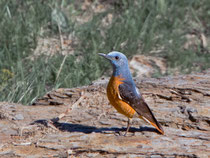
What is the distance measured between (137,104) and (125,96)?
0.16 meters

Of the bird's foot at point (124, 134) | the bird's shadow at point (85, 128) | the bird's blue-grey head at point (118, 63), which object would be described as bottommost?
the bird's foot at point (124, 134)

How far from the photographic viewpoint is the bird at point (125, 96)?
12.7 ft

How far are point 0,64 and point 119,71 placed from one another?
9.72ft

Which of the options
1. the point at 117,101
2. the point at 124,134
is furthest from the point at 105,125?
the point at 117,101

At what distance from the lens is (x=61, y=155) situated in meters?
3.66

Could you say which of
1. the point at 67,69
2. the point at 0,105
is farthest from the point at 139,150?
the point at 67,69

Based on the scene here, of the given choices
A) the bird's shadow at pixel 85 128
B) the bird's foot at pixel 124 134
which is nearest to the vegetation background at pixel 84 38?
the bird's shadow at pixel 85 128

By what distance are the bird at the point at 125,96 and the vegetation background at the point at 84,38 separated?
1795 mm

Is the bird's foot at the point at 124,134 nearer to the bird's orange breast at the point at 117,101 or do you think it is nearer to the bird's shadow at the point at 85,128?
the bird's shadow at the point at 85,128

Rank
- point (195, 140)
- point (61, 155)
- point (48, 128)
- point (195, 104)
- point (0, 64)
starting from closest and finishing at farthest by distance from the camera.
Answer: point (61, 155) < point (195, 140) < point (48, 128) < point (195, 104) < point (0, 64)

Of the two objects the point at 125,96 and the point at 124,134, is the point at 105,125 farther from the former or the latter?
the point at 125,96

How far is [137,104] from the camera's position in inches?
154

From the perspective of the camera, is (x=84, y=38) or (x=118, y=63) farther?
(x=84, y=38)

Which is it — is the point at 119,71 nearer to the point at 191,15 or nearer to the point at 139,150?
the point at 139,150
